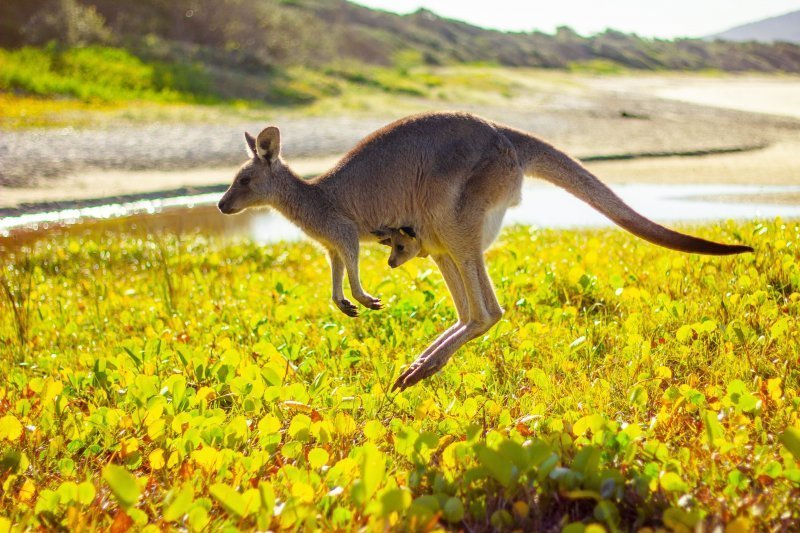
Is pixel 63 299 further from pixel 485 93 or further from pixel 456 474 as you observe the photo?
pixel 485 93

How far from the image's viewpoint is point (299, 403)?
321 centimetres

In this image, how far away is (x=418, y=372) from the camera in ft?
11.4

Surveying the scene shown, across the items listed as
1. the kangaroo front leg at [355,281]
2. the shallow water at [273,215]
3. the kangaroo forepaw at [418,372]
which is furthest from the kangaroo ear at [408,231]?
the shallow water at [273,215]

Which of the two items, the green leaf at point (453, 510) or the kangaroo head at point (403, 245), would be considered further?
the kangaroo head at point (403, 245)

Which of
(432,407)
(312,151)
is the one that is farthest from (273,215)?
(312,151)

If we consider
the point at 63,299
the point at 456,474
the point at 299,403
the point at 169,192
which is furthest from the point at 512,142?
the point at 169,192

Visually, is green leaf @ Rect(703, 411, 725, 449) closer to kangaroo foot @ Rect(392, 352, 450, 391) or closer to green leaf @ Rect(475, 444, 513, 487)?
green leaf @ Rect(475, 444, 513, 487)

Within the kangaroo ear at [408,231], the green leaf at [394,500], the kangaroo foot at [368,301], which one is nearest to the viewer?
the green leaf at [394,500]

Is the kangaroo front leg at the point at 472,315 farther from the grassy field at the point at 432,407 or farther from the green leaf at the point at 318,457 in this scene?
the green leaf at the point at 318,457

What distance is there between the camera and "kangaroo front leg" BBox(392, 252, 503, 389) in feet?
11.6

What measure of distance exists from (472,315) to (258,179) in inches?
53.9

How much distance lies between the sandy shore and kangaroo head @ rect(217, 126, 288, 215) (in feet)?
26.5

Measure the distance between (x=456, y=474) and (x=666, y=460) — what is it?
647 mm

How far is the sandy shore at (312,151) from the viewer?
12.6 metres
